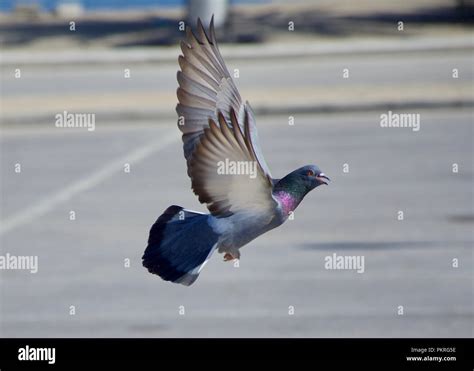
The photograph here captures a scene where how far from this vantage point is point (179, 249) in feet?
A: 3.86

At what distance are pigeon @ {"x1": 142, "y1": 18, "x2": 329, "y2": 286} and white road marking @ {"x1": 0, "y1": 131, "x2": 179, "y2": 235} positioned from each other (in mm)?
12823

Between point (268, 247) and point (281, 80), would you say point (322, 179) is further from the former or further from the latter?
point (281, 80)

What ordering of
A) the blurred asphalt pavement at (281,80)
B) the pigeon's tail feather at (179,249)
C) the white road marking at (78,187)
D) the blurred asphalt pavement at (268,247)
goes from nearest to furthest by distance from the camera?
the pigeon's tail feather at (179,249)
the blurred asphalt pavement at (268,247)
the blurred asphalt pavement at (281,80)
the white road marking at (78,187)

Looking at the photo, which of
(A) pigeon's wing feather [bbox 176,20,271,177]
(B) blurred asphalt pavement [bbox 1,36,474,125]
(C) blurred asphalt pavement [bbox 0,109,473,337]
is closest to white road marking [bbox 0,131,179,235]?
(C) blurred asphalt pavement [bbox 0,109,473,337]

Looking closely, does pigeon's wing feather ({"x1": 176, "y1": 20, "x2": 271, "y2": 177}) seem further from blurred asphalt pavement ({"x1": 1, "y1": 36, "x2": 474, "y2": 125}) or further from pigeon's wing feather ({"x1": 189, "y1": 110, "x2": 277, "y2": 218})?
blurred asphalt pavement ({"x1": 1, "y1": 36, "x2": 474, "y2": 125})

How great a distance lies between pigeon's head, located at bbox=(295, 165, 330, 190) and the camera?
123 cm

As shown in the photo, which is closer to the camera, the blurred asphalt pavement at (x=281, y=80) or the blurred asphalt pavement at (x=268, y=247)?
the blurred asphalt pavement at (x=268, y=247)

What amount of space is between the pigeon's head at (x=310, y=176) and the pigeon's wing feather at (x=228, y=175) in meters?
0.04

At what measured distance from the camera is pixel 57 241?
1345 centimetres

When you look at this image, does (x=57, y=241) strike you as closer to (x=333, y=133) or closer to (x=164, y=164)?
(x=164, y=164)

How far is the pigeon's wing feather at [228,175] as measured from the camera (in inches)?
46.3

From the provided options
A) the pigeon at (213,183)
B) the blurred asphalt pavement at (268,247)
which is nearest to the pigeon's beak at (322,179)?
the pigeon at (213,183)

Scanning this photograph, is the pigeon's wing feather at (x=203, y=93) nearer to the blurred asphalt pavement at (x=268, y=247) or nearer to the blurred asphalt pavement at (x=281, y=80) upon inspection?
the blurred asphalt pavement at (x=268, y=247)

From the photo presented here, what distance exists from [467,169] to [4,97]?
32.5ft
